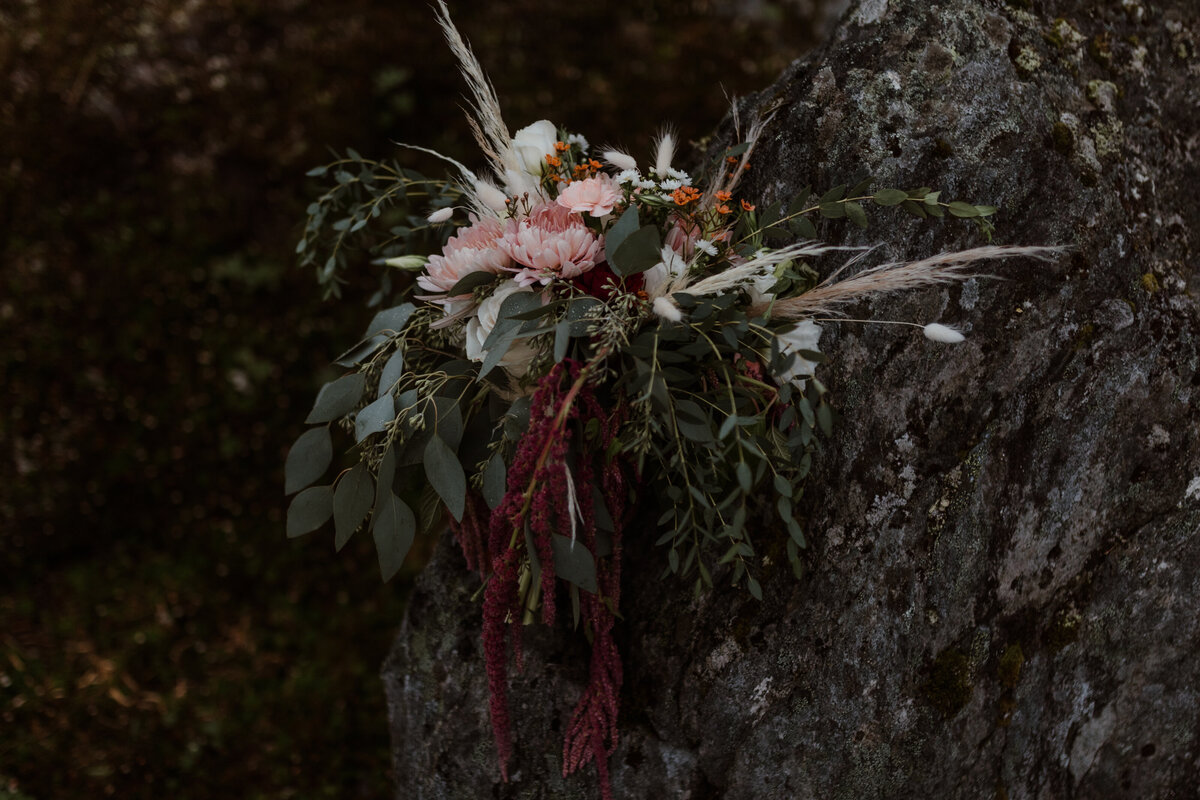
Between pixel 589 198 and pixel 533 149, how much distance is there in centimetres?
25

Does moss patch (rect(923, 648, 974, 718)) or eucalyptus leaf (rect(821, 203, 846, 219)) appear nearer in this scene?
eucalyptus leaf (rect(821, 203, 846, 219))

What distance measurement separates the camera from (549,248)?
156cm

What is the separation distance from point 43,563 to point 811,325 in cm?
386

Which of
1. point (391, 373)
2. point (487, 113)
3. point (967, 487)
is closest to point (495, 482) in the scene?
point (391, 373)

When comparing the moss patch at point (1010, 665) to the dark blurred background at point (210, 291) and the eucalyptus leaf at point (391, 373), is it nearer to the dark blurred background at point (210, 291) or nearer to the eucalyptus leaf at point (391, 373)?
the eucalyptus leaf at point (391, 373)

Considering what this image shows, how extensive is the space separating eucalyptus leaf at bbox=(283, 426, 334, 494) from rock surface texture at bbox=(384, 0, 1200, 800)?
29.5 inches

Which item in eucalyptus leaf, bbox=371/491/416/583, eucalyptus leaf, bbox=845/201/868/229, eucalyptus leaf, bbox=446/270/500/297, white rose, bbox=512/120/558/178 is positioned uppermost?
white rose, bbox=512/120/558/178

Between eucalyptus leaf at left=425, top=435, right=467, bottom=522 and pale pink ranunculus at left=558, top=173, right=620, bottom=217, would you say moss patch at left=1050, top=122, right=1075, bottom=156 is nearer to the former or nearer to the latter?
pale pink ranunculus at left=558, top=173, right=620, bottom=217

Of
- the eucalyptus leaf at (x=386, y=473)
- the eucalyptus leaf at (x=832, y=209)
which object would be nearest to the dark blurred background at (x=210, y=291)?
the eucalyptus leaf at (x=386, y=473)

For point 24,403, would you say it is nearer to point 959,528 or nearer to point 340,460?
point 340,460

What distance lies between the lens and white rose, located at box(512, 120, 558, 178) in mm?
1770

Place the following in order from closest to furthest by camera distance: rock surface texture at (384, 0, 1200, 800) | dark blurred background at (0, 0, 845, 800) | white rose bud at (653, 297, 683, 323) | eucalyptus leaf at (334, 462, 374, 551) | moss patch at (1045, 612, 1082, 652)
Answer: white rose bud at (653, 297, 683, 323) → eucalyptus leaf at (334, 462, 374, 551) → rock surface texture at (384, 0, 1200, 800) → moss patch at (1045, 612, 1082, 652) → dark blurred background at (0, 0, 845, 800)

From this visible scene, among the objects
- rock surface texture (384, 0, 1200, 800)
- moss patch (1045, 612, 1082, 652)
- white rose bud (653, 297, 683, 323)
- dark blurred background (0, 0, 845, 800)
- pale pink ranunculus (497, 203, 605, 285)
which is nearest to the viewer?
white rose bud (653, 297, 683, 323)

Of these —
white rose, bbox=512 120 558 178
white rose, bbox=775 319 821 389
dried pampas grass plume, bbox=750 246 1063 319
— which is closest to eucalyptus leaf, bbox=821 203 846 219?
dried pampas grass plume, bbox=750 246 1063 319
